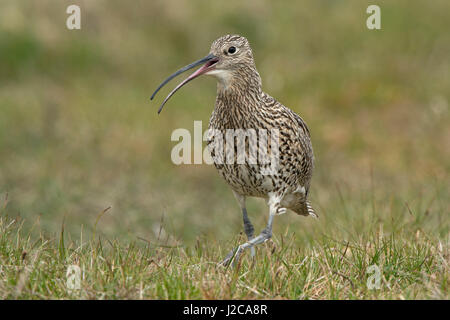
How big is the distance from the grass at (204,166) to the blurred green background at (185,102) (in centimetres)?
3

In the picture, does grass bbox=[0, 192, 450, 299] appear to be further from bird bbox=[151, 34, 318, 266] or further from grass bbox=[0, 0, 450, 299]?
bird bbox=[151, 34, 318, 266]

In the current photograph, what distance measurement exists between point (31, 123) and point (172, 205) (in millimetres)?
2928

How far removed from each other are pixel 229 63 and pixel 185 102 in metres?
6.51

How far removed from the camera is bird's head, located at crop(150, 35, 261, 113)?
5332mm

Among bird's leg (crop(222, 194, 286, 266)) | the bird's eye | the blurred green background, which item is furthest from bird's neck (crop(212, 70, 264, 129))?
the blurred green background

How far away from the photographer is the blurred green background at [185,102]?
925 cm

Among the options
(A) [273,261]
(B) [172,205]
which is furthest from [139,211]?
(A) [273,261]

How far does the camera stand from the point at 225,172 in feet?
17.7

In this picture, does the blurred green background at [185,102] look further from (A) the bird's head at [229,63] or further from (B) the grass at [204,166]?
(A) the bird's head at [229,63]

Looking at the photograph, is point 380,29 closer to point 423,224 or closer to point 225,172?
point 423,224

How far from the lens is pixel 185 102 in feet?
38.9

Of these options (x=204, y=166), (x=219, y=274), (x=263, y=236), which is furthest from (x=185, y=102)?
(x=219, y=274)

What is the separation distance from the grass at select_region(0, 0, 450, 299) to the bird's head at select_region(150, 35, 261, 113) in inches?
47.0
